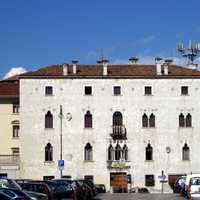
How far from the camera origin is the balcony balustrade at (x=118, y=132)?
81.1 meters

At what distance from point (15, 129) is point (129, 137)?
14013 mm

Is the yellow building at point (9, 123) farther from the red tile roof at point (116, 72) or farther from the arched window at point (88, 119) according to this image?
the arched window at point (88, 119)

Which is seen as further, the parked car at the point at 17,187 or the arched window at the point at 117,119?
the arched window at the point at 117,119

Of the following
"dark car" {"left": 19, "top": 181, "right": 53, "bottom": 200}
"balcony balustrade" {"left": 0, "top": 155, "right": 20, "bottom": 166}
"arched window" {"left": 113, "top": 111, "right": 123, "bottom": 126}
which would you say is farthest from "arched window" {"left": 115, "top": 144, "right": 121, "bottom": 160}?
"dark car" {"left": 19, "top": 181, "right": 53, "bottom": 200}

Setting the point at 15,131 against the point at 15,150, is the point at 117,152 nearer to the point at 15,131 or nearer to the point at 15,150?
the point at 15,150

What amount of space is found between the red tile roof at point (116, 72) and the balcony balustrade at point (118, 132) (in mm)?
5900

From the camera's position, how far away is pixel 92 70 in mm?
83938

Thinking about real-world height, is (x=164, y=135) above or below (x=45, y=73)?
below

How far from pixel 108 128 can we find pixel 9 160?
11.8 meters

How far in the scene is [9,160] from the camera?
8181 centimetres

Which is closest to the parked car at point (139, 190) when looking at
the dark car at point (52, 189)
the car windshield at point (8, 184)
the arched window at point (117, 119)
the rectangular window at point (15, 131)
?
the arched window at point (117, 119)

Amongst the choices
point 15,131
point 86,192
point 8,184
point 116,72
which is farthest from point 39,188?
point 15,131

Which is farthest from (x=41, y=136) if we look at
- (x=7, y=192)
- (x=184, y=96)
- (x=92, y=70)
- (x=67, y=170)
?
(x=7, y=192)

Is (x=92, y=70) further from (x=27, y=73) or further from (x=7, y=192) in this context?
(x=7, y=192)
